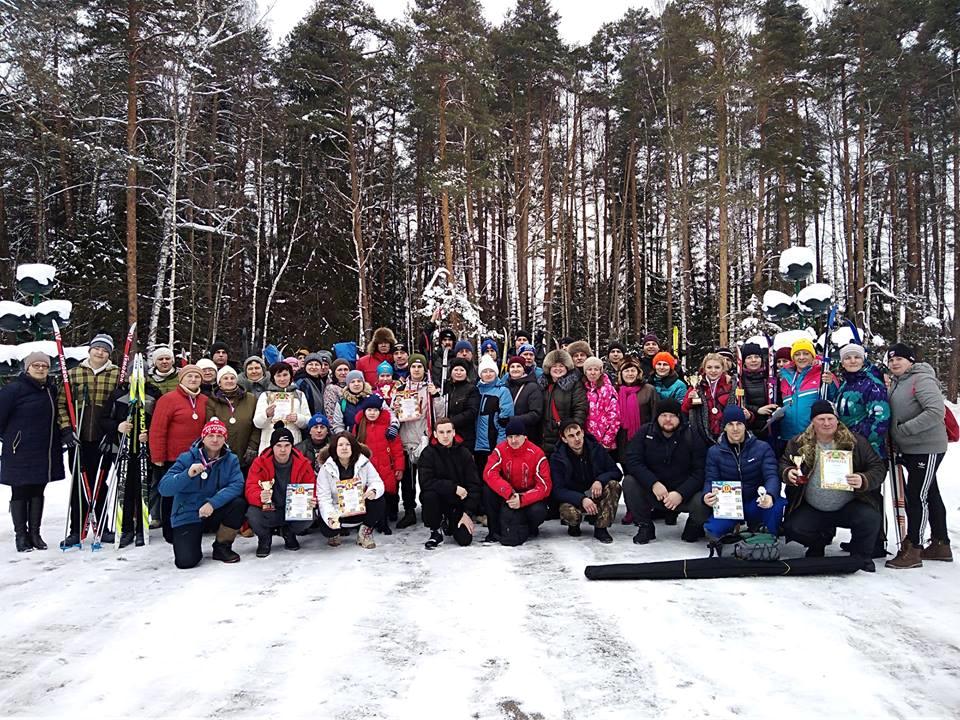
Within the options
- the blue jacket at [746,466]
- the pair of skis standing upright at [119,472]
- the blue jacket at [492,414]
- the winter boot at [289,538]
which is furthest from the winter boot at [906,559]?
the pair of skis standing upright at [119,472]

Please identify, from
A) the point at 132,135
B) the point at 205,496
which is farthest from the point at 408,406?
the point at 132,135

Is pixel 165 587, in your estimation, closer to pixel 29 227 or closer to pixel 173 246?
pixel 173 246

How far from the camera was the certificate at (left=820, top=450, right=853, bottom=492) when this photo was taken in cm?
486

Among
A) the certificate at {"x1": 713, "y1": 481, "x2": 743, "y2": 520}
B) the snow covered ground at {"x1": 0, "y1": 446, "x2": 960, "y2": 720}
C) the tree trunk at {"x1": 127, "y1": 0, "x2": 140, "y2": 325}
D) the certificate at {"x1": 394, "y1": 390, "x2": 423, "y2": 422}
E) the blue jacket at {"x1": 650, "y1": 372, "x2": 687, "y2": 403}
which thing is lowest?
the snow covered ground at {"x1": 0, "y1": 446, "x2": 960, "y2": 720}

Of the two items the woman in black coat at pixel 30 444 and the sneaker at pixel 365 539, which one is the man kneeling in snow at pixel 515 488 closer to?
the sneaker at pixel 365 539

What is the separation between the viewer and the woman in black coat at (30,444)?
5.64 m

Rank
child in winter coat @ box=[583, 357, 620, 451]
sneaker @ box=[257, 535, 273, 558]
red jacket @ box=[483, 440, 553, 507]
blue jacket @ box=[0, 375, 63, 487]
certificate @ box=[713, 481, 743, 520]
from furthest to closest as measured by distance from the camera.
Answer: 1. child in winter coat @ box=[583, 357, 620, 451]
2. red jacket @ box=[483, 440, 553, 507]
3. blue jacket @ box=[0, 375, 63, 487]
4. sneaker @ box=[257, 535, 273, 558]
5. certificate @ box=[713, 481, 743, 520]

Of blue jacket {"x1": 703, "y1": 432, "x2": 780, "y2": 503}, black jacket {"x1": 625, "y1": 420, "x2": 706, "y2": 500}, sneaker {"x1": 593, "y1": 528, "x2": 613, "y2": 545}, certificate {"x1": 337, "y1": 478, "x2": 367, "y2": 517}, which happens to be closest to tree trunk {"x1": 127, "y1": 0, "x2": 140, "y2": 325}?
certificate {"x1": 337, "y1": 478, "x2": 367, "y2": 517}

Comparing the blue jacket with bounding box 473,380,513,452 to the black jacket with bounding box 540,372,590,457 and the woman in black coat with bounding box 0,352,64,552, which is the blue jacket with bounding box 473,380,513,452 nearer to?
the black jacket with bounding box 540,372,590,457

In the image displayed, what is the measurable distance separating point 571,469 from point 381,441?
189 cm

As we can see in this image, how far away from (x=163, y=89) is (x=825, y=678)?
18103 mm

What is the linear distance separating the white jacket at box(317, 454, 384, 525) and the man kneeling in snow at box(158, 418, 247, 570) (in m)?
0.66

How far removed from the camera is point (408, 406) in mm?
6738

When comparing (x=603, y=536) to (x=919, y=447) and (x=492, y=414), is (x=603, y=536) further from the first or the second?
(x=919, y=447)
